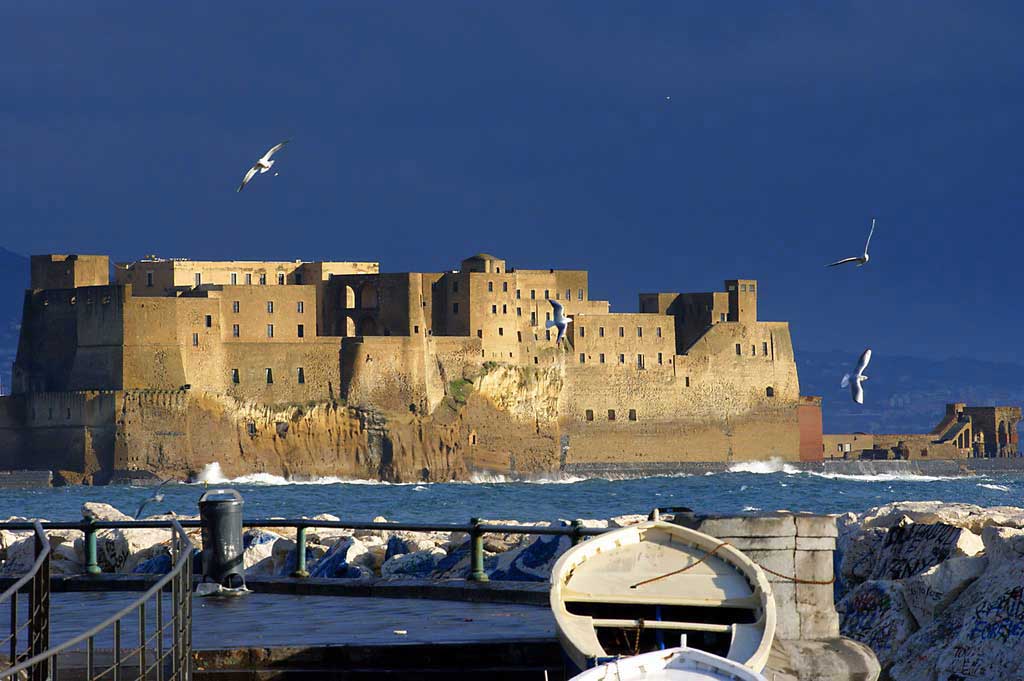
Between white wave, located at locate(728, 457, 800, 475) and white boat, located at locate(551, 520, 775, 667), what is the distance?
78038 millimetres

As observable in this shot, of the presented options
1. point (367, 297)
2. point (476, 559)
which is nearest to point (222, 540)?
point (476, 559)

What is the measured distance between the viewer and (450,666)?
988cm

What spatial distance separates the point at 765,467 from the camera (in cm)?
8831

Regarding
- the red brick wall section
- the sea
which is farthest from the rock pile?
the red brick wall section

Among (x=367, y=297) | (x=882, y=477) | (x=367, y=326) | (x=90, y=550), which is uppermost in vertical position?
(x=367, y=297)

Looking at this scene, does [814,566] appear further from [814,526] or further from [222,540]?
[222,540]

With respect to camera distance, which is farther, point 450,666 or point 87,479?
point 87,479

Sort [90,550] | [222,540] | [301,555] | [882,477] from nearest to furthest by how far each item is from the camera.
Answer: [222,540], [301,555], [90,550], [882,477]

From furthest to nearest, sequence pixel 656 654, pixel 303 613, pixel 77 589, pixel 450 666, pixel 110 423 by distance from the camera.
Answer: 1. pixel 110 423
2. pixel 77 589
3. pixel 303 613
4. pixel 450 666
5. pixel 656 654

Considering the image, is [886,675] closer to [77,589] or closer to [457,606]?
[457,606]

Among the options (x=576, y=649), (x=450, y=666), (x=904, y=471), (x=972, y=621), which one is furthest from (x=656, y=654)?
(x=904, y=471)

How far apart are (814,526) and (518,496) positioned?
188 feet

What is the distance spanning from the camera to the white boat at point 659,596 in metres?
9.05

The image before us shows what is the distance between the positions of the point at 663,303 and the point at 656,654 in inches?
3155
